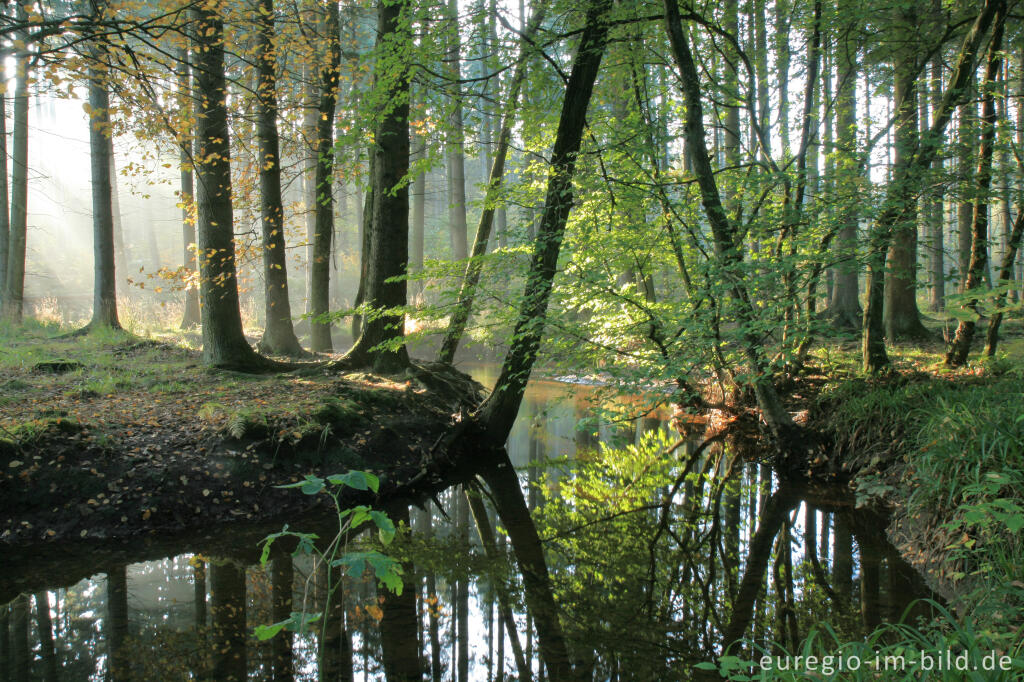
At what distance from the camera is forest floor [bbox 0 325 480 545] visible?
4.91 metres

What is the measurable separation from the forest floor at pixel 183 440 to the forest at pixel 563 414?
0.11 ft

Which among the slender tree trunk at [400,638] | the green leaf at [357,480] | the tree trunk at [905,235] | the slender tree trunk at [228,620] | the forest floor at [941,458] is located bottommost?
the slender tree trunk at [400,638]

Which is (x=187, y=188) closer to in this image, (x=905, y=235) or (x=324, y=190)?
(x=324, y=190)

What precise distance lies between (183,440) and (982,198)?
8.02m

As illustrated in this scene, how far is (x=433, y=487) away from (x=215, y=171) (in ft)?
16.1

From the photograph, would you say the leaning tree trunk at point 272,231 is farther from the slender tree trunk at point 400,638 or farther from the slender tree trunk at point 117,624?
the slender tree trunk at point 400,638

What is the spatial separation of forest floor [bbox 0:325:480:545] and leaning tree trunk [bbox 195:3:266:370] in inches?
16.8

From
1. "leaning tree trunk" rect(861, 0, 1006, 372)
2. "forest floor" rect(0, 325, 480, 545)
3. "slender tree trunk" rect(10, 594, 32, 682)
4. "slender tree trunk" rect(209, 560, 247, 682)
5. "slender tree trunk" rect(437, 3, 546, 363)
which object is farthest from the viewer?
"slender tree trunk" rect(437, 3, 546, 363)

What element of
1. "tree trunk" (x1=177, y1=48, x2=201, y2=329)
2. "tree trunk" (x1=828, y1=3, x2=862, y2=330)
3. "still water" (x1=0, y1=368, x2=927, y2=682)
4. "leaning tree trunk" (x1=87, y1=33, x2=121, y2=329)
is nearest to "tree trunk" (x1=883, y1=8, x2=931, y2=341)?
"tree trunk" (x1=828, y1=3, x2=862, y2=330)

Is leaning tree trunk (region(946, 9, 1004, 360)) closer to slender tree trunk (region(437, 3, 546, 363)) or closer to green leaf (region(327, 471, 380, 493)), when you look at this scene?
slender tree trunk (region(437, 3, 546, 363))

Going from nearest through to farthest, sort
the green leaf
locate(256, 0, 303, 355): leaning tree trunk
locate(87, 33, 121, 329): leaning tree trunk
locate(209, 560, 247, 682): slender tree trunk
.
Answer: the green leaf < locate(209, 560, 247, 682): slender tree trunk < locate(256, 0, 303, 355): leaning tree trunk < locate(87, 33, 121, 329): leaning tree trunk

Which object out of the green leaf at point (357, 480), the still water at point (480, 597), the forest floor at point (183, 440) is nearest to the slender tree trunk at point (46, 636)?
the still water at point (480, 597)

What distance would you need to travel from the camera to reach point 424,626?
3770 mm

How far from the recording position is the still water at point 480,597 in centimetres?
334
